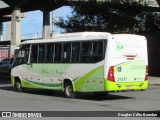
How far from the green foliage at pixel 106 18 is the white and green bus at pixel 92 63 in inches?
664

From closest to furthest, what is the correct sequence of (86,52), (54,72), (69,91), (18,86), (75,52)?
(86,52) < (75,52) < (69,91) < (54,72) < (18,86)

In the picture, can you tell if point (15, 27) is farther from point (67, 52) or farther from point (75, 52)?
point (75, 52)

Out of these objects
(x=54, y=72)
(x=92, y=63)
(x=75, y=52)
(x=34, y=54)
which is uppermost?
(x=75, y=52)

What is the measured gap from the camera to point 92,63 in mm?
17969

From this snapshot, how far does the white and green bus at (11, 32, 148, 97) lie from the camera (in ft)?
57.4

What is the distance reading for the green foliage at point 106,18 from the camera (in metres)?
37.4

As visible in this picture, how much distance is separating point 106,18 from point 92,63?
20.2m

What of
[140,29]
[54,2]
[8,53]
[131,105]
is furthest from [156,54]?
[131,105]

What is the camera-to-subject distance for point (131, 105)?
15.7 metres

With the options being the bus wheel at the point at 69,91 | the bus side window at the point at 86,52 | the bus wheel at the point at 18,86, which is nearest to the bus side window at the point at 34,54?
the bus wheel at the point at 18,86

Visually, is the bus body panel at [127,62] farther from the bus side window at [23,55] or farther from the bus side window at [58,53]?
the bus side window at [23,55]

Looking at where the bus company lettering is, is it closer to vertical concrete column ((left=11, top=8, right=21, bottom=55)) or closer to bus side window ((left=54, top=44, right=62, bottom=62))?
bus side window ((left=54, top=44, right=62, bottom=62))

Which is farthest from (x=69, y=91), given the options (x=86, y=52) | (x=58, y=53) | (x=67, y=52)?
(x=86, y=52)

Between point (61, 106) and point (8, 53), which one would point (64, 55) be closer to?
point (61, 106)
